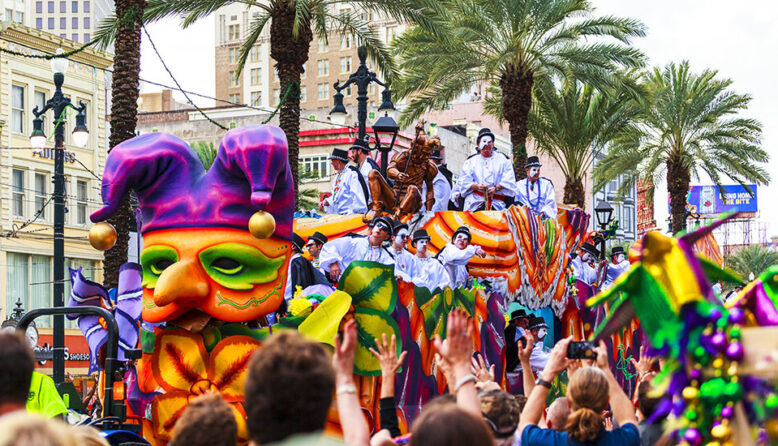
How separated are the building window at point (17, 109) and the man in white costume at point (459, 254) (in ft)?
91.3

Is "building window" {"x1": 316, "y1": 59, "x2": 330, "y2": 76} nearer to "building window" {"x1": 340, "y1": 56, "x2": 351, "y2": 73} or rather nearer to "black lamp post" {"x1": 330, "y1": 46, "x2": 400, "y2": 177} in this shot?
"building window" {"x1": 340, "y1": 56, "x2": 351, "y2": 73}

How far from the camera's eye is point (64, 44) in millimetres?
37594

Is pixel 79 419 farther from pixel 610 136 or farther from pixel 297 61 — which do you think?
pixel 610 136

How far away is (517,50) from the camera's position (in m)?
21.8

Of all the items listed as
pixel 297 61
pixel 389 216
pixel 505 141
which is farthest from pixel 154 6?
pixel 505 141

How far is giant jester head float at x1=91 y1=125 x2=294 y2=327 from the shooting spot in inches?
270

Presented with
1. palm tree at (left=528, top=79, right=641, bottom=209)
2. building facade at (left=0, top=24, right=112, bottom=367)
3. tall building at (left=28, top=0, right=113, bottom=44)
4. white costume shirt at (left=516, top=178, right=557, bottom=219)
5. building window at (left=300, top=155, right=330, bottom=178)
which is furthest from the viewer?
tall building at (left=28, top=0, right=113, bottom=44)

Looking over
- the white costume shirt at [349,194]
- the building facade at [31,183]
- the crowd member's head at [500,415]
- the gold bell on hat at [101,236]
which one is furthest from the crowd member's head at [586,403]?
the building facade at [31,183]

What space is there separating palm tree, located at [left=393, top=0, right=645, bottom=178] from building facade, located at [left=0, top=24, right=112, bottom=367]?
1646cm

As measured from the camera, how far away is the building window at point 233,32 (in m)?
93.4

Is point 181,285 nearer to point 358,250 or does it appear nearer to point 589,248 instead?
point 358,250

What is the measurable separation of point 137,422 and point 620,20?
1757 centimetres

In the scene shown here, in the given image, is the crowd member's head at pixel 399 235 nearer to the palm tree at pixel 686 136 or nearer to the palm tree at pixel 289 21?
the palm tree at pixel 289 21

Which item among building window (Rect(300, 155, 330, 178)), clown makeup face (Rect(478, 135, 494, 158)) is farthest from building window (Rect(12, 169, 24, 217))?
clown makeup face (Rect(478, 135, 494, 158))
